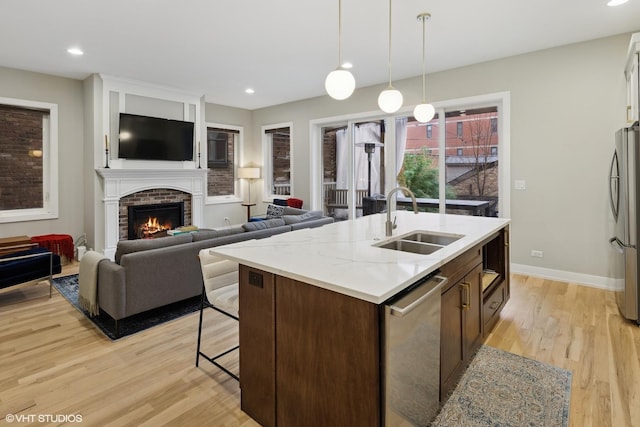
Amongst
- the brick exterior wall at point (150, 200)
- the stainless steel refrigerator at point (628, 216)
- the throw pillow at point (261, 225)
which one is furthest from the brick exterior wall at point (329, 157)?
the stainless steel refrigerator at point (628, 216)

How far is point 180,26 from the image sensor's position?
3.62 meters

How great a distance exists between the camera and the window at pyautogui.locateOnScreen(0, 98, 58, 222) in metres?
4.96

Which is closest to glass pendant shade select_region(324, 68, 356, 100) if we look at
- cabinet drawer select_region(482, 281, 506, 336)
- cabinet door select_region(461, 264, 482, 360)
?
cabinet door select_region(461, 264, 482, 360)

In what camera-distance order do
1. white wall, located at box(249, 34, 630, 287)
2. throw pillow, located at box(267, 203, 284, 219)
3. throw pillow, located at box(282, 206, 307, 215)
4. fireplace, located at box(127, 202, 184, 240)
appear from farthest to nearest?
throw pillow, located at box(267, 203, 284, 219) → fireplace, located at box(127, 202, 184, 240) → throw pillow, located at box(282, 206, 307, 215) → white wall, located at box(249, 34, 630, 287)

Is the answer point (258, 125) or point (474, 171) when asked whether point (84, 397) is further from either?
point (258, 125)

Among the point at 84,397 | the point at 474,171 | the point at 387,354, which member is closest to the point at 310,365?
the point at 387,354

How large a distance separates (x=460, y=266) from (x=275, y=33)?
3.15 m

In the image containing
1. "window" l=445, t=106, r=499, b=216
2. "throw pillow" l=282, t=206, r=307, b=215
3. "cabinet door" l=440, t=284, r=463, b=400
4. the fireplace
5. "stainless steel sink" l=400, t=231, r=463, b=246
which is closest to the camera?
"cabinet door" l=440, t=284, r=463, b=400

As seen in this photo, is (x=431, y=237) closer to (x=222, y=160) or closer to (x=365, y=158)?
(x=365, y=158)

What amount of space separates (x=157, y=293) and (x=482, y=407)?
267 cm

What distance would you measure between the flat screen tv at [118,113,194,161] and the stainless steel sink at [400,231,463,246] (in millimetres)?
4885

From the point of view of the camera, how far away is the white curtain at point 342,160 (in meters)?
6.53

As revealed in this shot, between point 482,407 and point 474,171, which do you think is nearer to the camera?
point 482,407

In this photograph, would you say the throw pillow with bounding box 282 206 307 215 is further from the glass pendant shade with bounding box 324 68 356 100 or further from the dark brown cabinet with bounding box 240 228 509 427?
the dark brown cabinet with bounding box 240 228 509 427
